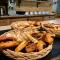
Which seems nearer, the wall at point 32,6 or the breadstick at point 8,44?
the breadstick at point 8,44

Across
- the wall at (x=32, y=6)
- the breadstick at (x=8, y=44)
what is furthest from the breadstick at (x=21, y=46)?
the wall at (x=32, y=6)

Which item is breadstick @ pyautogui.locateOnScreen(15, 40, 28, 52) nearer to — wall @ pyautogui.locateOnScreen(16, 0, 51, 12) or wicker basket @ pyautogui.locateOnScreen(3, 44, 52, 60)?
wicker basket @ pyautogui.locateOnScreen(3, 44, 52, 60)

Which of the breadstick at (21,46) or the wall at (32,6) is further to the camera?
the wall at (32,6)

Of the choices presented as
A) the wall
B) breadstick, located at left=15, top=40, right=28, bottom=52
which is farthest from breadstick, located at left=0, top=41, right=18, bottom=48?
the wall

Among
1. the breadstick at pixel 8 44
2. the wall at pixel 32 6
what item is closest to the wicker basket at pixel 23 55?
the breadstick at pixel 8 44

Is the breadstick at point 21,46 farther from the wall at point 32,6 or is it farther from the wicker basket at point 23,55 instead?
the wall at point 32,6

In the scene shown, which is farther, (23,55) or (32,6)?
(32,6)

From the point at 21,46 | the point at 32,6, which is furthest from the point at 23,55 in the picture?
the point at 32,6

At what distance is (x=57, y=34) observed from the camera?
1162 millimetres

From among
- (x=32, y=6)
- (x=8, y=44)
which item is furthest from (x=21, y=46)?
(x=32, y=6)

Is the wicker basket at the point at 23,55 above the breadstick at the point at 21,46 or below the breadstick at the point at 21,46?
below

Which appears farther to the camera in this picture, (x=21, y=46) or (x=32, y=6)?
(x=32, y=6)

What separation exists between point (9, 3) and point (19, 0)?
673 mm

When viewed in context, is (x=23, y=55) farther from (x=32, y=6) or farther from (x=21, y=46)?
(x=32, y=6)
